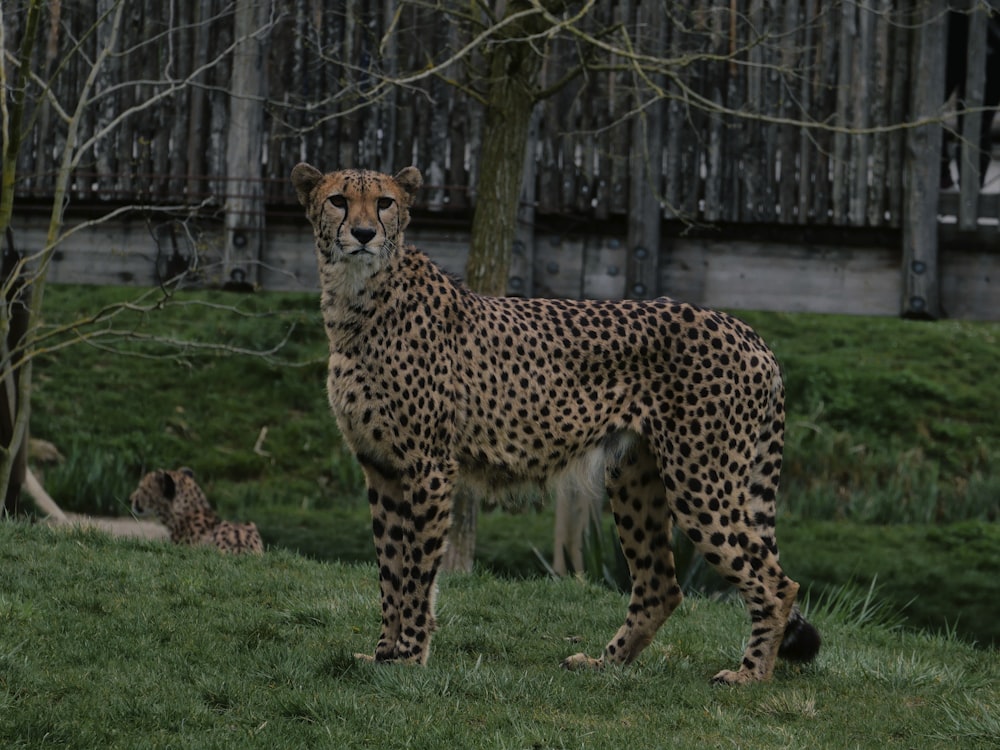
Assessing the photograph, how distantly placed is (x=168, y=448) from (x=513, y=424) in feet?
29.2

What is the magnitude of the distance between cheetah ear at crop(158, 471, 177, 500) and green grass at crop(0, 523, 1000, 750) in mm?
1633

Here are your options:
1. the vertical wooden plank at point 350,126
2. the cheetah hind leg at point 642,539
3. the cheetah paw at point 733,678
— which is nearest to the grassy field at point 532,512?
the vertical wooden plank at point 350,126

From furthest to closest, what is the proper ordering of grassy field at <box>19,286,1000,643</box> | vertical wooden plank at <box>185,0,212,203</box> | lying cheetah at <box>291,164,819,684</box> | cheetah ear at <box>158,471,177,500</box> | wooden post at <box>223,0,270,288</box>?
grassy field at <box>19,286,1000,643</box> < vertical wooden plank at <box>185,0,212,203</box> < wooden post at <box>223,0,270,288</box> < cheetah ear at <box>158,471,177,500</box> < lying cheetah at <box>291,164,819,684</box>

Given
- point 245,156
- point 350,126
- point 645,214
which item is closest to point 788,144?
point 645,214

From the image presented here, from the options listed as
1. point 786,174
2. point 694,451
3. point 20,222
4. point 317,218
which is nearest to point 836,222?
point 786,174

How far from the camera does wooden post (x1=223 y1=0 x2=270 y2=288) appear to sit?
9.07 meters

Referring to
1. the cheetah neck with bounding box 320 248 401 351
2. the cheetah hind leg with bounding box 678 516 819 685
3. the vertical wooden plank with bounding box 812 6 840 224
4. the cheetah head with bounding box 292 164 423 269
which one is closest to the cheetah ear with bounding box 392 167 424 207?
the cheetah head with bounding box 292 164 423 269

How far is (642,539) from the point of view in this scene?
221 inches

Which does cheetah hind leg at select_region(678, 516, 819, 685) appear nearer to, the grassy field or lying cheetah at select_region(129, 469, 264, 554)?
lying cheetah at select_region(129, 469, 264, 554)

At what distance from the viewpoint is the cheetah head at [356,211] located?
5005 millimetres

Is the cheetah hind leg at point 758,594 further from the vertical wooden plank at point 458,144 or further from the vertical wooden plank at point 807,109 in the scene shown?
the vertical wooden plank at point 458,144

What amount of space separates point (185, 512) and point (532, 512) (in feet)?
16.8

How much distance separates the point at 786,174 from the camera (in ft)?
29.4

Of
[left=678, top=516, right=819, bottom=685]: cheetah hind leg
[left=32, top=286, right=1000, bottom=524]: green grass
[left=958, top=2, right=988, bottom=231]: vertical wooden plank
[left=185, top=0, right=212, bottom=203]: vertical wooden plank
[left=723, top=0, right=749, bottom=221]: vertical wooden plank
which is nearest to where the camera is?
[left=678, top=516, right=819, bottom=685]: cheetah hind leg
